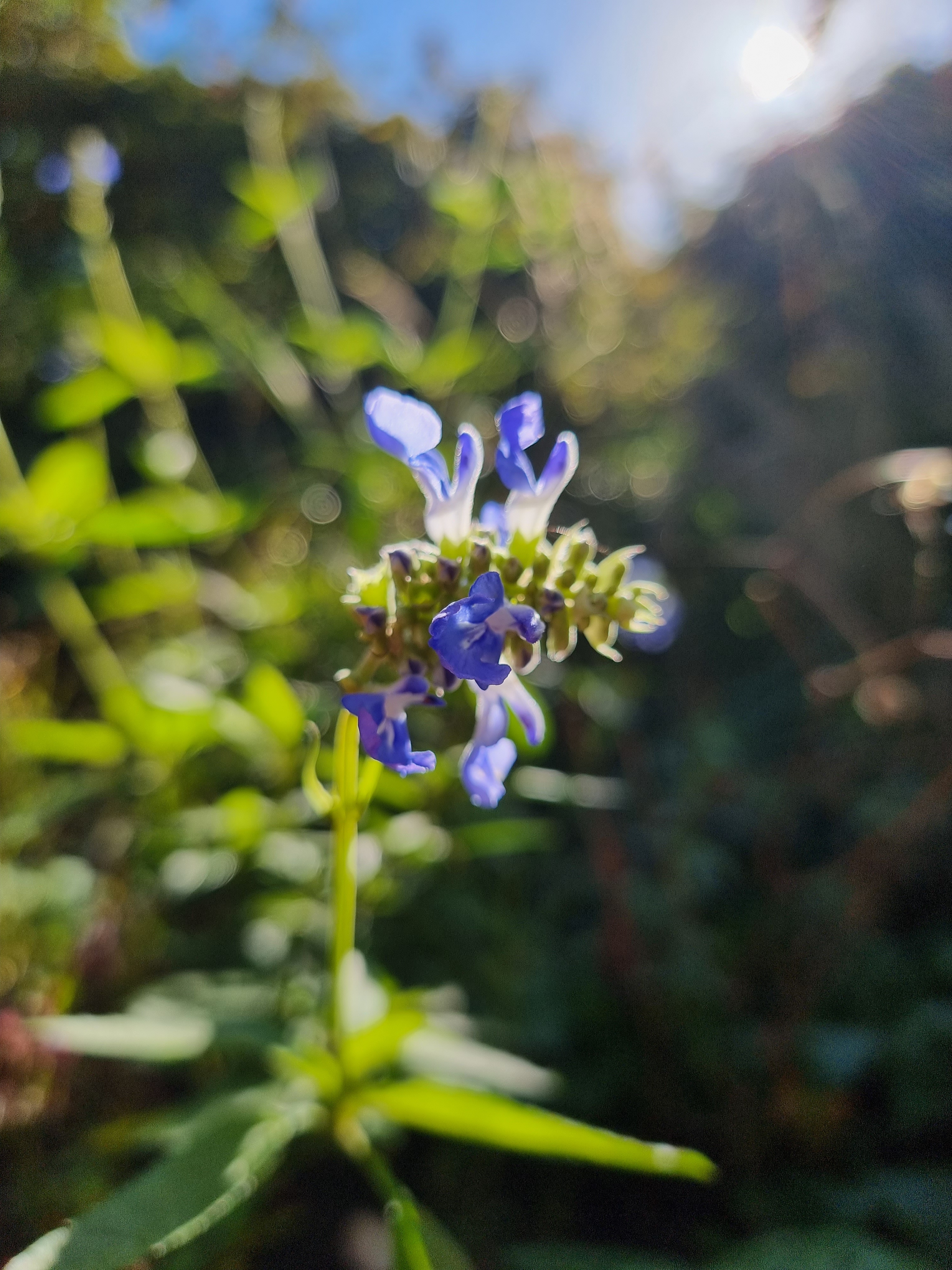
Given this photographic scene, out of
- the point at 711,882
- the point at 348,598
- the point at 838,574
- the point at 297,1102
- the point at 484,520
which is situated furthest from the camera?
the point at 838,574

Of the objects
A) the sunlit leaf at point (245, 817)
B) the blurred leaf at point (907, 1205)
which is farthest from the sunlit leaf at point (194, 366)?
the blurred leaf at point (907, 1205)

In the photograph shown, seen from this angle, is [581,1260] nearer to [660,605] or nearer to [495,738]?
[495,738]

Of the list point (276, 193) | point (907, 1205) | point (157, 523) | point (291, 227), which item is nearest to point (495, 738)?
point (157, 523)

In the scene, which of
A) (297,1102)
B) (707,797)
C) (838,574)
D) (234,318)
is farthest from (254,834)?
(838,574)

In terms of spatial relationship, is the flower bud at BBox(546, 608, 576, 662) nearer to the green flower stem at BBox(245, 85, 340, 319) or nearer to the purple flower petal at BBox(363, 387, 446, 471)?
the purple flower petal at BBox(363, 387, 446, 471)

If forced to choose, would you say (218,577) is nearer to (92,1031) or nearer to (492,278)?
(92,1031)

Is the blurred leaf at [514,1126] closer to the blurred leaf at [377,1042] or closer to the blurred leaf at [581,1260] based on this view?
the blurred leaf at [377,1042]
